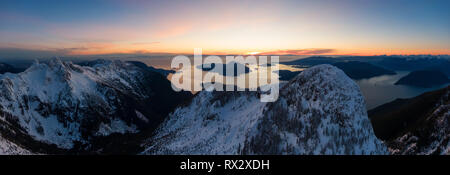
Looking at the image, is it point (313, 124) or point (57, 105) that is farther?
point (57, 105)

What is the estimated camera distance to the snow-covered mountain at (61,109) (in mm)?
121000

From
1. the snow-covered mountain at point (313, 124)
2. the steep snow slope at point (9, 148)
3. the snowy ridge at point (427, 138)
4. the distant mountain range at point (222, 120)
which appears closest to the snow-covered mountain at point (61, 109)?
the distant mountain range at point (222, 120)

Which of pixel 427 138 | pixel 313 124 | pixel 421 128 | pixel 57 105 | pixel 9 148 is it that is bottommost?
pixel 9 148

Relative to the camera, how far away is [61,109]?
145 m

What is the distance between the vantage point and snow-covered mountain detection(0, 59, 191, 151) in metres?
121

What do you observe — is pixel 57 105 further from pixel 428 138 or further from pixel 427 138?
pixel 428 138

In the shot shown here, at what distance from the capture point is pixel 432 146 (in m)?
55.8

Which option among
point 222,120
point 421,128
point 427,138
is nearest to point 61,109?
point 222,120

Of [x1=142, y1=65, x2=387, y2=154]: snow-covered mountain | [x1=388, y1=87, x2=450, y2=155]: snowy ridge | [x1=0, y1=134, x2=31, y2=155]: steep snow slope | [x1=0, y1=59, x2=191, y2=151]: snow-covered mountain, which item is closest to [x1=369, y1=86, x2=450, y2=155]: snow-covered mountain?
[x1=388, y1=87, x2=450, y2=155]: snowy ridge

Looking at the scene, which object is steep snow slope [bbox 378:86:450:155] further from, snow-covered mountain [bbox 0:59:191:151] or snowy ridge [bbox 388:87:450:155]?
snow-covered mountain [bbox 0:59:191:151]

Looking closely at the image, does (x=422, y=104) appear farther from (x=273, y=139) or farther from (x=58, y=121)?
(x=58, y=121)

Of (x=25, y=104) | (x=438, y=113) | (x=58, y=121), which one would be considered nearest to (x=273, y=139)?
(x=438, y=113)

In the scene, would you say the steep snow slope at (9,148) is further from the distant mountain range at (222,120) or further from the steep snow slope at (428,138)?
the steep snow slope at (428,138)
